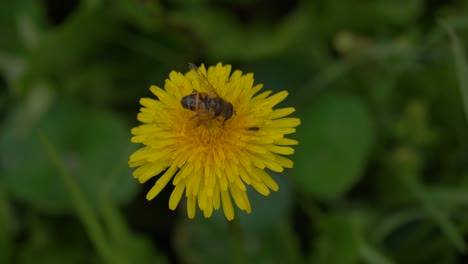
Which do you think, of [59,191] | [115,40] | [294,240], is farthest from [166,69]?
[294,240]

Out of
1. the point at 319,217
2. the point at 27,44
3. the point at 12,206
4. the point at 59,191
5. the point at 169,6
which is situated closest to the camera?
the point at 319,217

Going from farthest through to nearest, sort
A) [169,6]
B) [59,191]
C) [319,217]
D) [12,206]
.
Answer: [169,6] < [12,206] < [59,191] < [319,217]

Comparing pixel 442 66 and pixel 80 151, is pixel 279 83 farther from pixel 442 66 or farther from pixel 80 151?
pixel 80 151

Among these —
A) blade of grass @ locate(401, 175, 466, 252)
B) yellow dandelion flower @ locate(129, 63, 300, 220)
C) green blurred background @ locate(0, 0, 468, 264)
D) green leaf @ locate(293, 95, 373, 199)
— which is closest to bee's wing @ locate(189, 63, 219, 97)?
yellow dandelion flower @ locate(129, 63, 300, 220)

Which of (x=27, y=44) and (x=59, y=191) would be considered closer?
(x=59, y=191)

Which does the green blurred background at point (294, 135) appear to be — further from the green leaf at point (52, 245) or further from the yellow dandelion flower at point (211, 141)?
the yellow dandelion flower at point (211, 141)

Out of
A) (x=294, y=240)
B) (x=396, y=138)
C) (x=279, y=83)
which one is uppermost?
(x=279, y=83)

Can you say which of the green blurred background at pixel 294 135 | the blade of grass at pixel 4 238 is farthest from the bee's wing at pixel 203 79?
the blade of grass at pixel 4 238

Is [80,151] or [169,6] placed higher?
[169,6]
